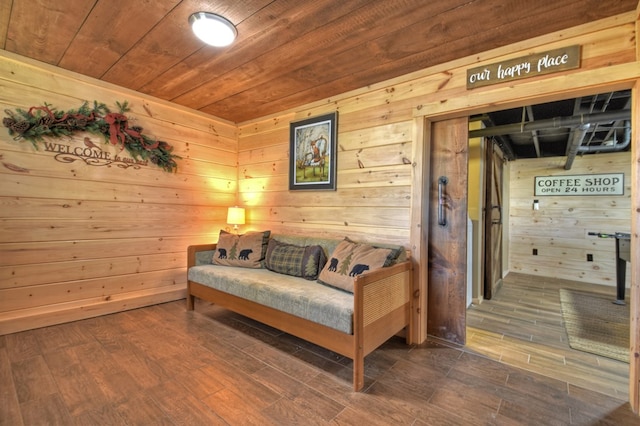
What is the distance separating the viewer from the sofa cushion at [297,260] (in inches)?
102

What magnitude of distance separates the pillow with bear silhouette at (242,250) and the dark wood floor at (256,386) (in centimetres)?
77

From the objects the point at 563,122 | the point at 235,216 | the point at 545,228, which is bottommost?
the point at 545,228

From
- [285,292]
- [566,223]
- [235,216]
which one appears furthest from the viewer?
[566,223]

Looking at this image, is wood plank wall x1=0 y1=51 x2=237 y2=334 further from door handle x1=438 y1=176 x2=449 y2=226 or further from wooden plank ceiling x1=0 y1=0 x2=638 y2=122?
door handle x1=438 y1=176 x2=449 y2=226

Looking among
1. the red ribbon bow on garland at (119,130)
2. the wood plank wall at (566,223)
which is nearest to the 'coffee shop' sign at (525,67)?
the red ribbon bow on garland at (119,130)

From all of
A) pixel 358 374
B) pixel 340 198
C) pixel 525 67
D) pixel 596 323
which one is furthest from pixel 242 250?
pixel 596 323

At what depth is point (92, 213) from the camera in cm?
280

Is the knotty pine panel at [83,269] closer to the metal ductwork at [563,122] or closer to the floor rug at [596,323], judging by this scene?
the metal ductwork at [563,122]

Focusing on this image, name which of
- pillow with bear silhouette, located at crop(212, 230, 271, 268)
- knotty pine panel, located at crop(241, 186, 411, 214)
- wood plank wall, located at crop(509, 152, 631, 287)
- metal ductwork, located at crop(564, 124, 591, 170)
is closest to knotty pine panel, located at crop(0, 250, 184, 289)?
pillow with bear silhouette, located at crop(212, 230, 271, 268)

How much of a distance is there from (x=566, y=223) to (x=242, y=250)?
563 cm

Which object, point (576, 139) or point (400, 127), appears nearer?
point (400, 127)

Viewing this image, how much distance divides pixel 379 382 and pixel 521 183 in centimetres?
543

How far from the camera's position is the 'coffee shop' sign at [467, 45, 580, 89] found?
1802 millimetres

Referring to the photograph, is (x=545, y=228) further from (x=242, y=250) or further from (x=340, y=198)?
(x=242, y=250)
